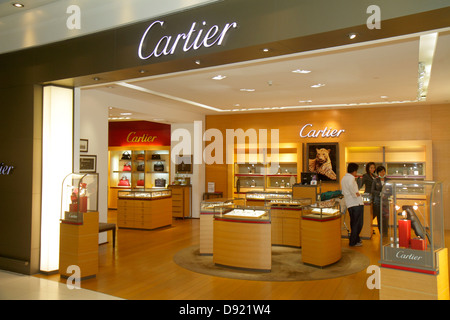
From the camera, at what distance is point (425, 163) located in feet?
31.8

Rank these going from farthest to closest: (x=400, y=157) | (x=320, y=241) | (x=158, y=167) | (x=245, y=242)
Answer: (x=158, y=167) < (x=400, y=157) < (x=320, y=241) < (x=245, y=242)

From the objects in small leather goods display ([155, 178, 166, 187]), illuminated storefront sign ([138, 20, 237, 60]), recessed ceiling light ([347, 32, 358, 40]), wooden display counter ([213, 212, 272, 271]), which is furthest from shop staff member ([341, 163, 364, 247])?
small leather goods display ([155, 178, 166, 187])

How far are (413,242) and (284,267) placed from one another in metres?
2.83

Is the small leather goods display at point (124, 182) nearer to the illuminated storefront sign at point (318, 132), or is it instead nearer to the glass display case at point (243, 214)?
the illuminated storefront sign at point (318, 132)

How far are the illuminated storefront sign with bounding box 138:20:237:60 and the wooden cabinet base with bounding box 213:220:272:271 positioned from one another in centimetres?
274

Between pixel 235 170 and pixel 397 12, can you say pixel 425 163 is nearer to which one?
pixel 235 170

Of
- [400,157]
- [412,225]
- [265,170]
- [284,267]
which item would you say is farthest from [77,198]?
[400,157]

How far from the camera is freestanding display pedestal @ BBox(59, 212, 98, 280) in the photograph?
5.34m

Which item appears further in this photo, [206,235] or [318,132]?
[318,132]

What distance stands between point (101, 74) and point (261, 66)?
2.51 meters

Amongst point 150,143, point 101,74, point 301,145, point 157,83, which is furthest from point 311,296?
point 150,143

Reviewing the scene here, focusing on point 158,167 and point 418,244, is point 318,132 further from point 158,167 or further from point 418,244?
point 418,244

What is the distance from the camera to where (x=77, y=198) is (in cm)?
542

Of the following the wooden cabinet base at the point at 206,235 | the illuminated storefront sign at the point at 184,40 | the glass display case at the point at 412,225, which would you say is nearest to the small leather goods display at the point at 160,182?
the wooden cabinet base at the point at 206,235
